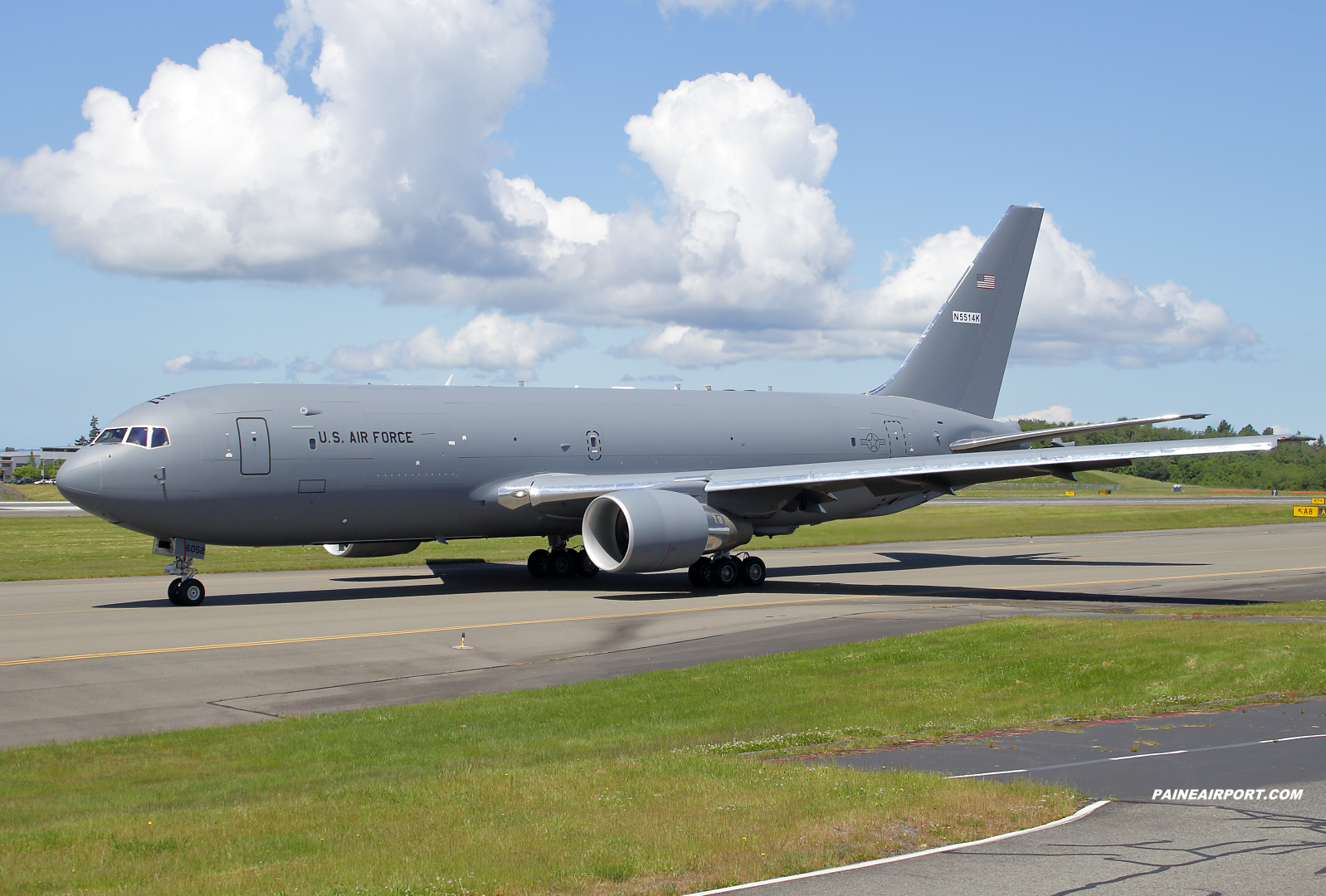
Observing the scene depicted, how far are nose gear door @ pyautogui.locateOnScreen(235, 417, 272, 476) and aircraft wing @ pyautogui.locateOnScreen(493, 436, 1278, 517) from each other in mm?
5139

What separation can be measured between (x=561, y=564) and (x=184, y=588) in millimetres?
9875

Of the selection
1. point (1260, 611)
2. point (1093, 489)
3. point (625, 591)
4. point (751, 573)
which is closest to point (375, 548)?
point (625, 591)

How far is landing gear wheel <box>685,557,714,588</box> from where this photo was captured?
95.1 feet

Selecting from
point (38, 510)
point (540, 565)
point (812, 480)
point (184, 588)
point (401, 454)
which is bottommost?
point (540, 565)

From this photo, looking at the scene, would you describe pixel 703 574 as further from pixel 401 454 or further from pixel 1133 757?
pixel 1133 757

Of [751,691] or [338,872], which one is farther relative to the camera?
[751,691]

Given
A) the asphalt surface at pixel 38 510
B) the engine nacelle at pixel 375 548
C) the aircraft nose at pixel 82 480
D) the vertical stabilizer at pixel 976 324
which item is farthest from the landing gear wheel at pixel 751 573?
the asphalt surface at pixel 38 510

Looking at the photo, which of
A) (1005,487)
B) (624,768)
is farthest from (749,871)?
(1005,487)

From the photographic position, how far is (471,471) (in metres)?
28.0

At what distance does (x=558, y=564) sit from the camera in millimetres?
31141

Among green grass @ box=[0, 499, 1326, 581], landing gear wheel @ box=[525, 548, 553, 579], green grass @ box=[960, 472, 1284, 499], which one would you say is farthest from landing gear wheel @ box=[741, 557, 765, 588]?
green grass @ box=[960, 472, 1284, 499]

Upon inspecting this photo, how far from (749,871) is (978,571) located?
88.7 ft

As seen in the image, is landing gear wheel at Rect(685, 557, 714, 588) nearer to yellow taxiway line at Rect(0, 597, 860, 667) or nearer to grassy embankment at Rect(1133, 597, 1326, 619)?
yellow taxiway line at Rect(0, 597, 860, 667)

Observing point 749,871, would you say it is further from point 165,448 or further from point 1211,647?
point 165,448
